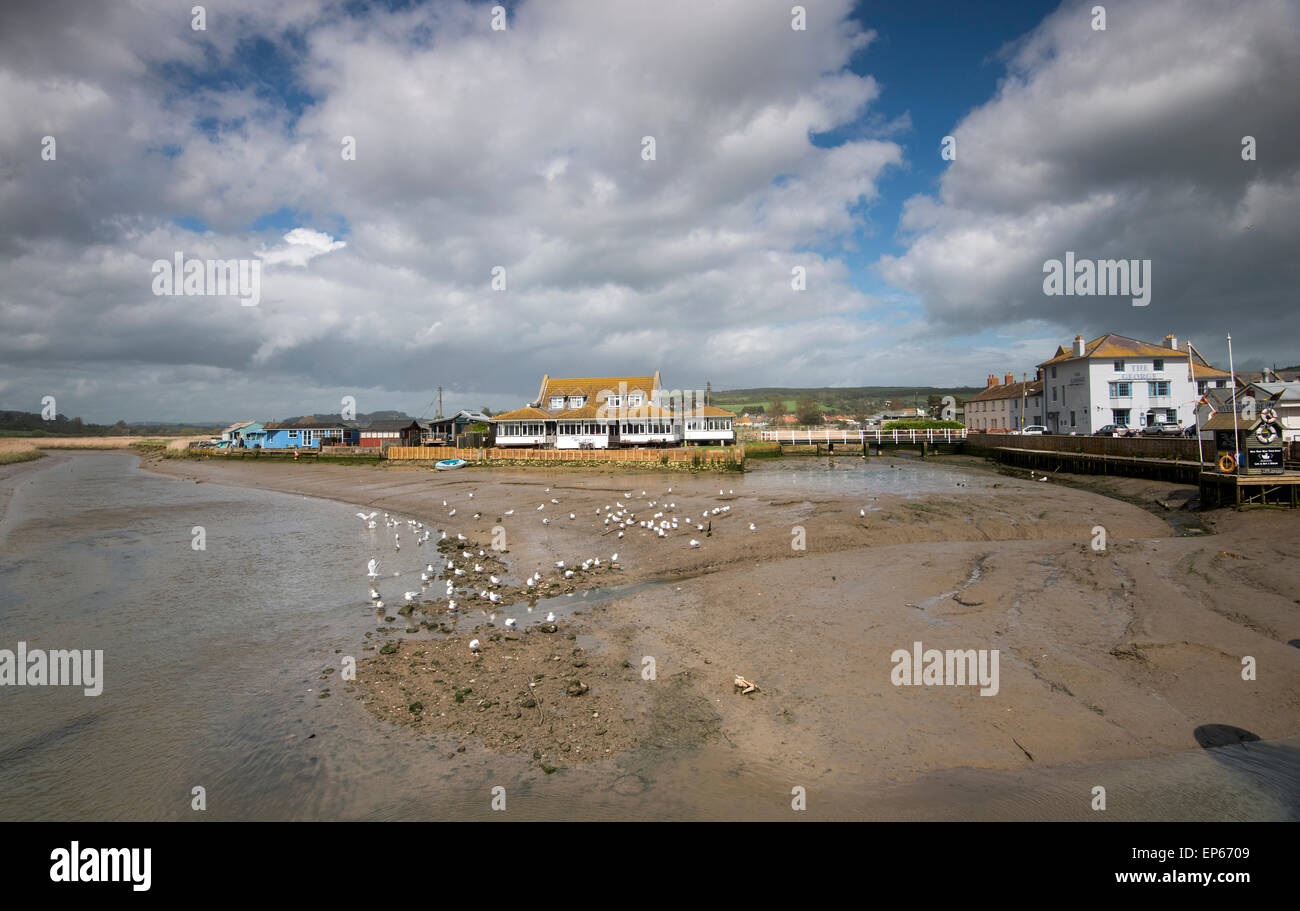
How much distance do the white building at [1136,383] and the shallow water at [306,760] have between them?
52319mm

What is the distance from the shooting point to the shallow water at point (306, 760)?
605 cm

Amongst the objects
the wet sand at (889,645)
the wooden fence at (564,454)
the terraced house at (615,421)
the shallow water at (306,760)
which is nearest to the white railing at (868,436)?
the terraced house at (615,421)

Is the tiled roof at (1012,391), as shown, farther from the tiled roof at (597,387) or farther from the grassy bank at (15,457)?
the grassy bank at (15,457)

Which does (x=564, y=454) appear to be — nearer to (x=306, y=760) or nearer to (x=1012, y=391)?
(x=306, y=760)

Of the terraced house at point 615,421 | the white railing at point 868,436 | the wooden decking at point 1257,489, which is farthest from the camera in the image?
the white railing at point 868,436

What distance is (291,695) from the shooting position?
30.5 feet

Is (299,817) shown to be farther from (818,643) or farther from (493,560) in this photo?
(493,560)

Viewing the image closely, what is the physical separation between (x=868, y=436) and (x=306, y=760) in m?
70.9

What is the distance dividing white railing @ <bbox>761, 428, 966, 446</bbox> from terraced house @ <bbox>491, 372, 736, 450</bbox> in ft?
45.0
